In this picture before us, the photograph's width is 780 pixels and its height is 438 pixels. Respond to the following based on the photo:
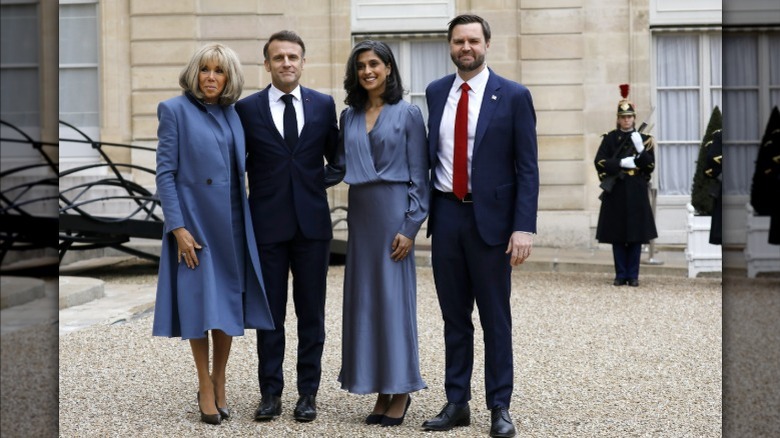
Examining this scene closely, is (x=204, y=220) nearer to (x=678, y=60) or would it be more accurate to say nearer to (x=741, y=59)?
(x=741, y=59)

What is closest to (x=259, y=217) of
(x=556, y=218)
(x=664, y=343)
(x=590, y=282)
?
(x=664, y=343)

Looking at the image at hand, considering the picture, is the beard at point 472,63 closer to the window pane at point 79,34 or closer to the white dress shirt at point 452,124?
the white dress shirt at point 452,124

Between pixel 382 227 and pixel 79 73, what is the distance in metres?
10.7

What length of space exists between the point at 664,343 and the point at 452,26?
344cm

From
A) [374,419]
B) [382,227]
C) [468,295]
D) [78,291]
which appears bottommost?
[374,419]

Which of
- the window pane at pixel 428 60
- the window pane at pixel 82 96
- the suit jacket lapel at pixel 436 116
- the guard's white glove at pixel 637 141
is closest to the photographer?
the suit jacket lapel at pixel 436 116

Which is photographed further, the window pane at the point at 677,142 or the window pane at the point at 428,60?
the window pane at the point at 428,60

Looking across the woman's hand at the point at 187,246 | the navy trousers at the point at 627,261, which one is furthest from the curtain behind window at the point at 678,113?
the woman's hand at the point at 187,246

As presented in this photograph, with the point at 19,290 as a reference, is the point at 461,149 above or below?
above

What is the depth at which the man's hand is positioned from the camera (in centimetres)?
485

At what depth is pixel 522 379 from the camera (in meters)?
6.29

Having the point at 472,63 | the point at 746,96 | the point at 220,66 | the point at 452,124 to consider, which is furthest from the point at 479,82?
the point at 746,96

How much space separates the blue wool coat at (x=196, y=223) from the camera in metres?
5.09

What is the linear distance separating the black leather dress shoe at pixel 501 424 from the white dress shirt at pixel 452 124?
936 millimetres
